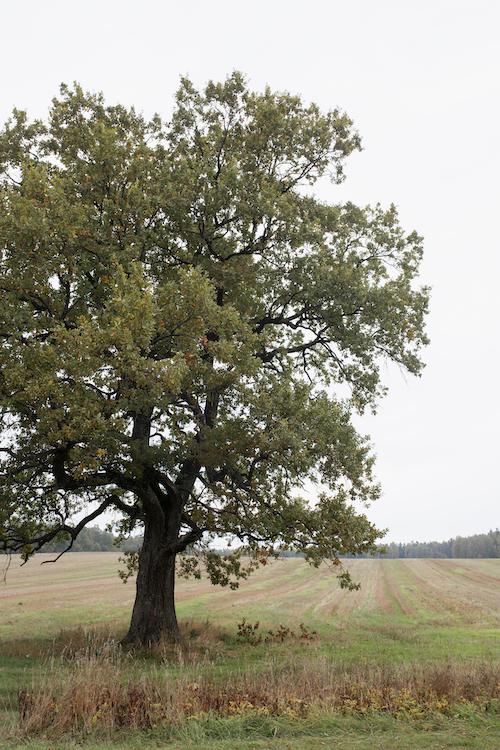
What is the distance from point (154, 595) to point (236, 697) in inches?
379

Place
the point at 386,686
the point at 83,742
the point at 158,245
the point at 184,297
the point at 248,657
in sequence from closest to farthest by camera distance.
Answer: the point at 83,742, the point at 386,686, the point at 184,297, the point at 248,657, the point at 158,245

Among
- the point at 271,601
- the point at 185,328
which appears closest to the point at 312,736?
the point at 185,328

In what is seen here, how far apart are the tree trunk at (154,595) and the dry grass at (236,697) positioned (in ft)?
23.6

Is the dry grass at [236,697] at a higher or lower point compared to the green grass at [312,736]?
higher

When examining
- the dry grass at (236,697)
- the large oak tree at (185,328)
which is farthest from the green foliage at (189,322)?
the dry grass at (236,697)

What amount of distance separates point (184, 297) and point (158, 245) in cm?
Answer: 482

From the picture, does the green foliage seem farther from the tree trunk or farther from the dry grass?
the dry grass

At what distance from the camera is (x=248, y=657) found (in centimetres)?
1780

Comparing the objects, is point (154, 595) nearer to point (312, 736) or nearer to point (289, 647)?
point (289, 647)

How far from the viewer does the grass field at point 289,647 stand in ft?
30.5

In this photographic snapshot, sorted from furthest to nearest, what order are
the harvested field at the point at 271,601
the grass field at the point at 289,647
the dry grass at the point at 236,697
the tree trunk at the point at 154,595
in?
the harvested field at the point at 271,601, the tree trunk at the point at 154,595, the dry grass at the point at 236,697, the grass field at the point at 289,647

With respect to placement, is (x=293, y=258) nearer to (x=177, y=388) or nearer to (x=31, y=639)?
(x=177, y=388)

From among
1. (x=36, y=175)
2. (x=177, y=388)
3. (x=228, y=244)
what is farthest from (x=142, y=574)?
(x=36, y=175)

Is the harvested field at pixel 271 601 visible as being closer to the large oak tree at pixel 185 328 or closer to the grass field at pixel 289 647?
the grass field at pixel 289 647
